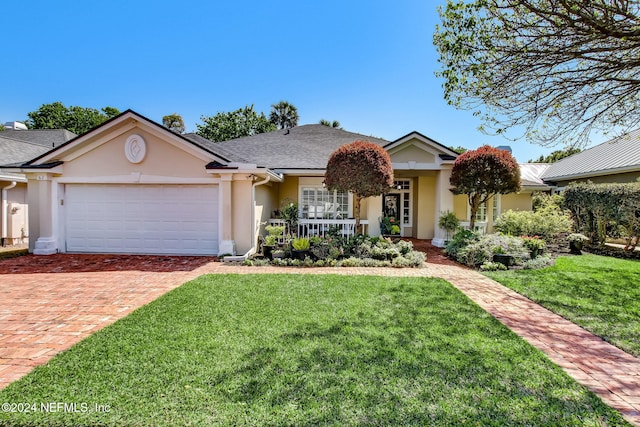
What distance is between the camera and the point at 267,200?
1223cm

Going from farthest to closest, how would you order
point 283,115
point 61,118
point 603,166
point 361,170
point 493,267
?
point 283,115 < point 61,118 < point 603,166 < point 361,170 < point 493,267

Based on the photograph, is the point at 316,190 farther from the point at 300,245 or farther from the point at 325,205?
the point at 300,245

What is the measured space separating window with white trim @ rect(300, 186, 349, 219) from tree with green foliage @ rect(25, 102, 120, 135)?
118 feet

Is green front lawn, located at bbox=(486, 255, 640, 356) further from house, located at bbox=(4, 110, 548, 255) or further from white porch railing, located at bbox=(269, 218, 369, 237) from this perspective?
house, located at bbox=(4, 110, 548, 255)

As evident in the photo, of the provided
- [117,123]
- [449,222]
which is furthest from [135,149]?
[449,222]

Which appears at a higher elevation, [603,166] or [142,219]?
[603,166]

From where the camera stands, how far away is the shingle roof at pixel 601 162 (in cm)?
1398

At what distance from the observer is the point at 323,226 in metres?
11.6

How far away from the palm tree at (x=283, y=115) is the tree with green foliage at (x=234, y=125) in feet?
2.40

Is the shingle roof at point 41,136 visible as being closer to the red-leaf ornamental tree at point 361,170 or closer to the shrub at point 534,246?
the red-leaf ornamental tree at point 361,170

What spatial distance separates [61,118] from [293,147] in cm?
3749

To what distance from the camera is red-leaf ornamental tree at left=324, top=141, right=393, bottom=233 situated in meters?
9.86

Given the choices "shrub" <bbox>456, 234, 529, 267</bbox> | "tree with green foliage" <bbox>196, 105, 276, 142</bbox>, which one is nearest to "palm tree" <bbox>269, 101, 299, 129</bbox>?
"tree with green foliage" <bbox>196, 105, 276, 142</bbox>

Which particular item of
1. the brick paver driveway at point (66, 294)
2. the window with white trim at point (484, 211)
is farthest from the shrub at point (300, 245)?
the window with white trim at point (484, 211)
